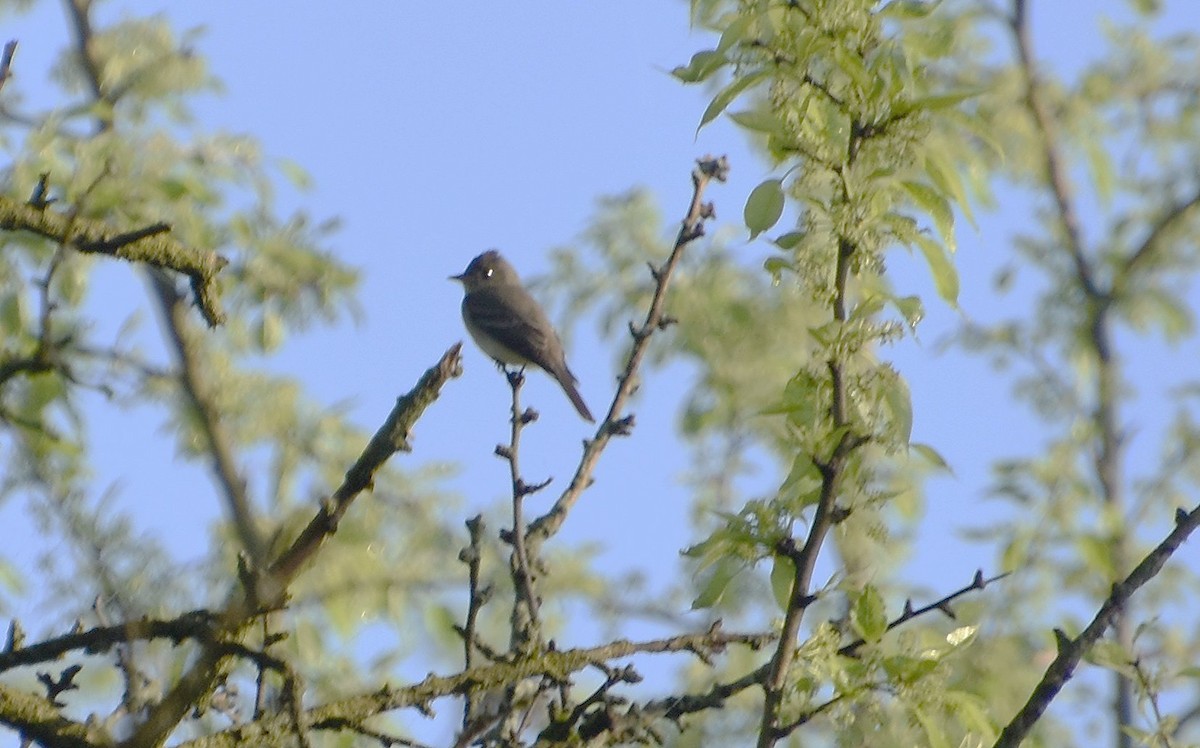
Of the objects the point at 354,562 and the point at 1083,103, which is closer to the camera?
the point at 354,562

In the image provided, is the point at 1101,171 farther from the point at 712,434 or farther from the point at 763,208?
the point at 763,208

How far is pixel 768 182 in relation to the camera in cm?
251

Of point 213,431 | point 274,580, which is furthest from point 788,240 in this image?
point 213,431

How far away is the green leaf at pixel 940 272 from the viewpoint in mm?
2494

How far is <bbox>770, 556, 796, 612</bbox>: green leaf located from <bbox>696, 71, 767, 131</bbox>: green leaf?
73 cm

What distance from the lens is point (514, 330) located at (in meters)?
9.55

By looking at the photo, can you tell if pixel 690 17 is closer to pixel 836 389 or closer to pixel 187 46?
pixel 836 389

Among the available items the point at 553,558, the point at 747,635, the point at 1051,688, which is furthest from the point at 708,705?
the point at 553,558

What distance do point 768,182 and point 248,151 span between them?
547 centimetres

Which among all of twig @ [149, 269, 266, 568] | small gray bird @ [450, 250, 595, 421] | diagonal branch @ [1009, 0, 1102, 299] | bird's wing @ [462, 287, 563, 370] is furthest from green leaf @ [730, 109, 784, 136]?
diagonal branch @ [1009, 0, 1102, 299]

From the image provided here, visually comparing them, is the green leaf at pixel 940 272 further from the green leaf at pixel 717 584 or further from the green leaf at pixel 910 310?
the green leaf at pixel 717 584

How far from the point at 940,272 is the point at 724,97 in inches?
17.9

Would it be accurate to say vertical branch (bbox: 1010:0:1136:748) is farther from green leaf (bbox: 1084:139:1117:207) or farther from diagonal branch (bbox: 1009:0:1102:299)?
green leaf (bbox: 1084:139:1117:207)

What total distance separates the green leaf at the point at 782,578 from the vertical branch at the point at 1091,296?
20.4 feet
